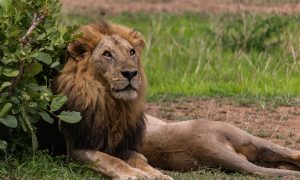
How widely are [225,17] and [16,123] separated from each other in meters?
6.70

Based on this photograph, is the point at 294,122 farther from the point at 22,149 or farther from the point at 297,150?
the point at 22,149

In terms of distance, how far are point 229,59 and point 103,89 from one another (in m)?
4.64

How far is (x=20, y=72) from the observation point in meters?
6.07

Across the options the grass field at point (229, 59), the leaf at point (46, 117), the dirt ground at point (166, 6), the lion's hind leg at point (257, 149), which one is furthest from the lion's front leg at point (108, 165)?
the dirt ground at point (166, 6)

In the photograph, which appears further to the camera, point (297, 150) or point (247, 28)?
point (247, 28)

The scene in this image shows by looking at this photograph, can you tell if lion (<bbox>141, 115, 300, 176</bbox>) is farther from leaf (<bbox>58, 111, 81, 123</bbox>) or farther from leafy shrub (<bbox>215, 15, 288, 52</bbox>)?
leafy shrub (<bbox>215, 15, 288, 52</bbox>)

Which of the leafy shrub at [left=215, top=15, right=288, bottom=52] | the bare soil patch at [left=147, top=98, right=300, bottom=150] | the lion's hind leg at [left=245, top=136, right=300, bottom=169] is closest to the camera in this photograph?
the lion's hind leg at [left=245, top=136, right=300, bottom=169]

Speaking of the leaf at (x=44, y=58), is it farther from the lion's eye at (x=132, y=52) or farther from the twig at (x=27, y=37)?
the lion's eye at (x=132, y=52)

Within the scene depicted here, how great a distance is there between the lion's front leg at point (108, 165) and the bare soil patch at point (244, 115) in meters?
1.70

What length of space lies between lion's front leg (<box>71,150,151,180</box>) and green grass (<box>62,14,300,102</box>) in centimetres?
323

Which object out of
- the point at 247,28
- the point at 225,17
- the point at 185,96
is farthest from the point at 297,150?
the point at 225,17

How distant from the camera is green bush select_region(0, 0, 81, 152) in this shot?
603cm

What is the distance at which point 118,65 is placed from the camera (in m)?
6.24

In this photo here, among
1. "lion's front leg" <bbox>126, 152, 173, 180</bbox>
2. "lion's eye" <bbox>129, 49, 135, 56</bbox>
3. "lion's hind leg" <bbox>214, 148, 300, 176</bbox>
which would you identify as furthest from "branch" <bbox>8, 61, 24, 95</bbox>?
"lion's hind leg" <bbox>214, 148, 300, 176</bbox>
